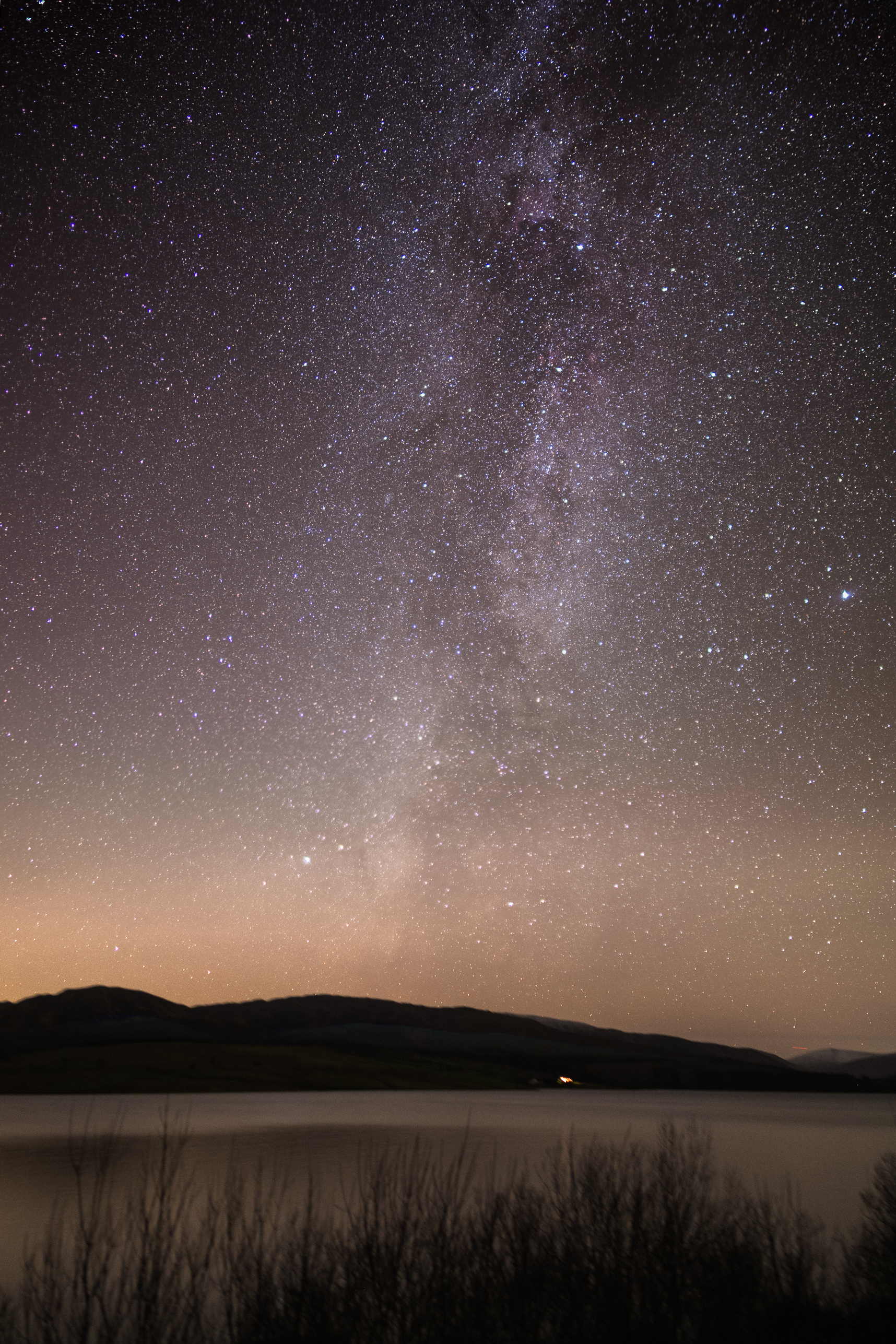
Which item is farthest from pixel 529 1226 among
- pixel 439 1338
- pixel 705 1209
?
pixel 705 1209

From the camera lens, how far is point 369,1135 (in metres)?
59.1

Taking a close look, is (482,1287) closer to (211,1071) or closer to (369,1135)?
(369,1135)

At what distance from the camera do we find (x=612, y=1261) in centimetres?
1530

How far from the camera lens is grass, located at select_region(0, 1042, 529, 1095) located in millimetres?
134375

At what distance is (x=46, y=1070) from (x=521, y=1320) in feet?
506

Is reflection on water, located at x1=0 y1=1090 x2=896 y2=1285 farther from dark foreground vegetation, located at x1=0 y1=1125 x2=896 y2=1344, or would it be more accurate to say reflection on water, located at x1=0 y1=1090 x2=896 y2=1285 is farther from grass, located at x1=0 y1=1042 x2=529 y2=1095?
grass, located at x1=0 y1=1042 x2=529 y2=1095

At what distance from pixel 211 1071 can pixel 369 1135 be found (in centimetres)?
10105

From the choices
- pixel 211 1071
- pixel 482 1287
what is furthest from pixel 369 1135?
pixel 211 1071

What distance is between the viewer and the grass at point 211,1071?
134375mm

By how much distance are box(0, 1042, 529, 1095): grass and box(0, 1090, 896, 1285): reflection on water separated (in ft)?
30.4

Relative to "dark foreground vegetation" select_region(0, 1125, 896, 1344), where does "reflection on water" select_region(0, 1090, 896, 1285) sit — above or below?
below

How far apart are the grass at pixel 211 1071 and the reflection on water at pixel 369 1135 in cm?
927

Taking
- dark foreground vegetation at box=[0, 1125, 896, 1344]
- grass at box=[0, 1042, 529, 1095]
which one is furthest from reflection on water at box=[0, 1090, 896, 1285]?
grass at box=[0, 1042, 529, 1095]

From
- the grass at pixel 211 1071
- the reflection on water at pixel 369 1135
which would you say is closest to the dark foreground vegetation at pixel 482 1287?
the reflection on water at pixel 369 1135
